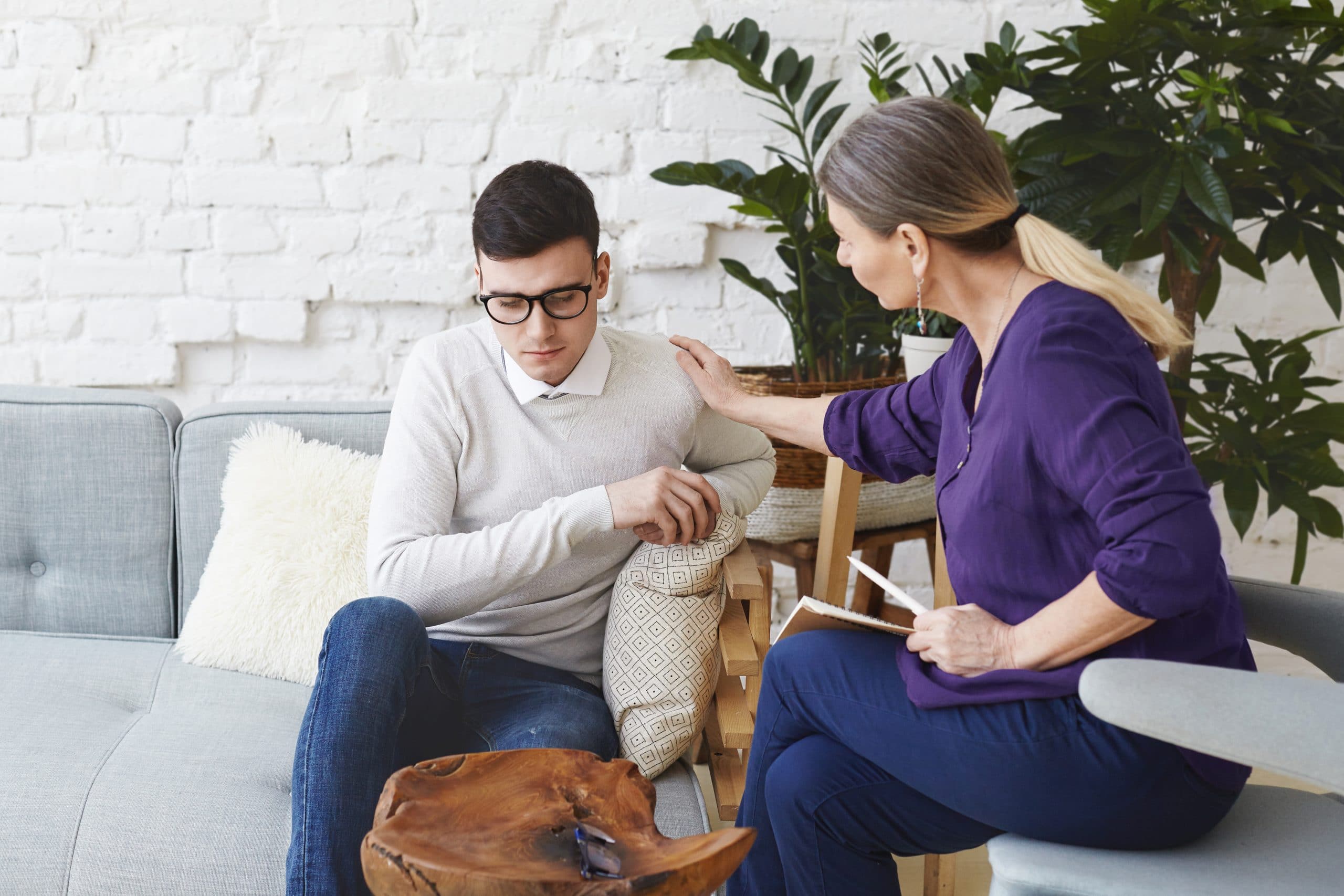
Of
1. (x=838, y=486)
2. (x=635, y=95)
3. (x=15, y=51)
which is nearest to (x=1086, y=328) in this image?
(x=838, y=486)

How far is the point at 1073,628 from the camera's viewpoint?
1.01 m

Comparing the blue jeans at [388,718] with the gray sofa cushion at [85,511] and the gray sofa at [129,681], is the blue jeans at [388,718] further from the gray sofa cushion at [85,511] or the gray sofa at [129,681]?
the gray sofa cushion at [85,511]

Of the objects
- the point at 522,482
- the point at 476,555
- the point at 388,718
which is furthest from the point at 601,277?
the point at 388,718

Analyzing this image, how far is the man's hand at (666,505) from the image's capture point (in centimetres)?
138

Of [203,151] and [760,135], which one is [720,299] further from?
[203,151]

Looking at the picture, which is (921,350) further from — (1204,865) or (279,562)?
(279,562)

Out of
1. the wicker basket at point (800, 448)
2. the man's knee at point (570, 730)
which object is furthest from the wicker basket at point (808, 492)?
the man's knee at point (570, 730)

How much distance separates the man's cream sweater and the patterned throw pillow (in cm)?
9

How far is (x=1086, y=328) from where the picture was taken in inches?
40.6

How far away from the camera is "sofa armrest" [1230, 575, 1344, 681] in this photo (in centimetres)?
117

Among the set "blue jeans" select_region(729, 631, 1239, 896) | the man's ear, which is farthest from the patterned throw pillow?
the man's ear

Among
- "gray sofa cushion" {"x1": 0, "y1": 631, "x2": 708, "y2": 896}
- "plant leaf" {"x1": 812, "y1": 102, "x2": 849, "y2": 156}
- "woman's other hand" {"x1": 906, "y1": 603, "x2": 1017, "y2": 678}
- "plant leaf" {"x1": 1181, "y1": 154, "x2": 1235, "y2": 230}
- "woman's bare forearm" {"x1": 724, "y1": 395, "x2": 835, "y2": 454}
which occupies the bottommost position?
"gray sofa cushion" {"x1": 0, "y1": 631, "x2": 708, "y2": 896}

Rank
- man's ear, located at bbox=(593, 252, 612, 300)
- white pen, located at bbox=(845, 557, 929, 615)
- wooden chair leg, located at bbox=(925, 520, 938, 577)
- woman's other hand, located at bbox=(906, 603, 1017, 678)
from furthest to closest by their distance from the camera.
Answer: wooden chair leg, located at bbox=(925, 520, 938, 577) < man's ear, located at bbox=(593, 252, 612, 300) < white pen, located at bbox=(845, 557, 929, 615) < woman's other hand, located at bbox=(906, 603, 1017, 678)

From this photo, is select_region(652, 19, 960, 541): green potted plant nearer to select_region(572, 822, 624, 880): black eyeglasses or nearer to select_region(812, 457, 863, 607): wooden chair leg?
select_region(812, 457, 863, 607): wooden chair leg
